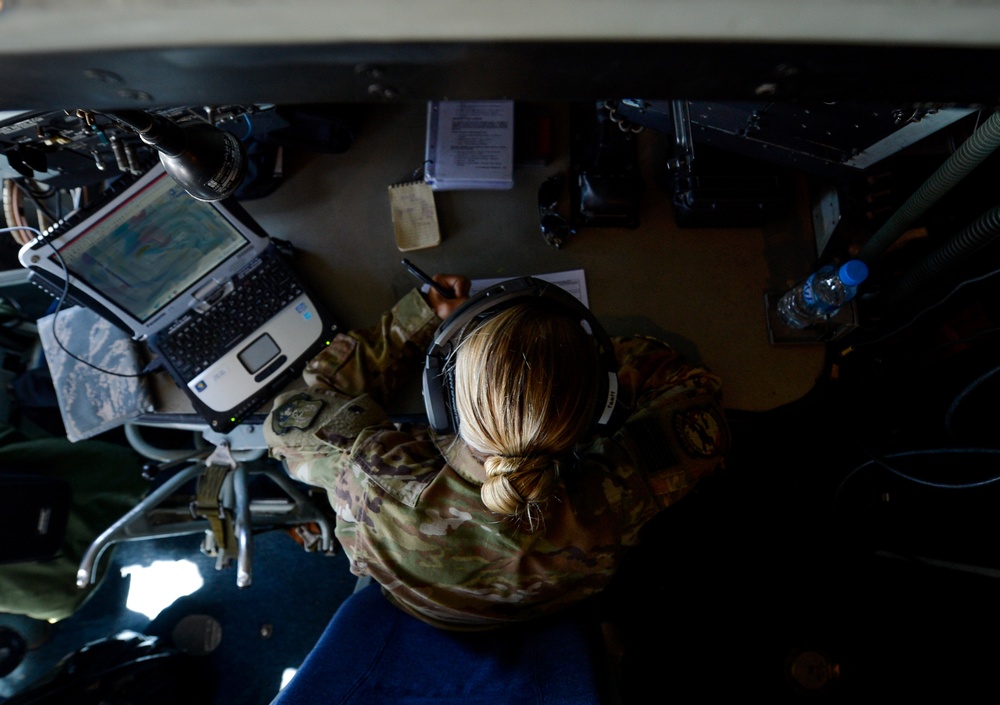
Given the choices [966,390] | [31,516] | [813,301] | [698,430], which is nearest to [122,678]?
[31,516]

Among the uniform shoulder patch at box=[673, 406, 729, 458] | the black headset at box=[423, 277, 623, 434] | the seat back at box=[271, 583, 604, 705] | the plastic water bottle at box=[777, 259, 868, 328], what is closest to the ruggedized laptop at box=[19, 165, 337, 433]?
the black headset at box=[423, 277, 623, 434]

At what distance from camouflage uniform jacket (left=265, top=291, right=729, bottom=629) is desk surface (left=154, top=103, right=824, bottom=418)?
0.10m

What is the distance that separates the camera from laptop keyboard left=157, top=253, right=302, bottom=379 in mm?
1140

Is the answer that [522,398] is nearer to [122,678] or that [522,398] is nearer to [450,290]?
[450,290]

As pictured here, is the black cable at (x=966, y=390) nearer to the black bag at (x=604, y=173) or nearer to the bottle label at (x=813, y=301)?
the bottle label at (x=813, y=301)

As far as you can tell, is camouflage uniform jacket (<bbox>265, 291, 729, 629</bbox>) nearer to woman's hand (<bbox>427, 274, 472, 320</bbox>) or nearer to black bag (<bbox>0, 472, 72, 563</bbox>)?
woman's hand (<bbox>427, 274, 472, 320</bbox>)

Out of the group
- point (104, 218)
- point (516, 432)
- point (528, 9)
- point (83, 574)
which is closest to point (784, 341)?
point (516, 432)

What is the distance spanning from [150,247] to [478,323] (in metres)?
0.66

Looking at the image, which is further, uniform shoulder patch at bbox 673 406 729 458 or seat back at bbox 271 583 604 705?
uniform shoulder patch at bbox 673 406 729 458

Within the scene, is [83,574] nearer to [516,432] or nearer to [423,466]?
[423,466]

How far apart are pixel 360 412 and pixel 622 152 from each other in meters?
0.76

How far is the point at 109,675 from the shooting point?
1.56 m

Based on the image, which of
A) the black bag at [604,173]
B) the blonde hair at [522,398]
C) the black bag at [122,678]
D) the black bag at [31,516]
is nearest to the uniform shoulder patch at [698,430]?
the blonde hair at [522,398]

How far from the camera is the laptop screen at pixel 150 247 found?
0.99 m
